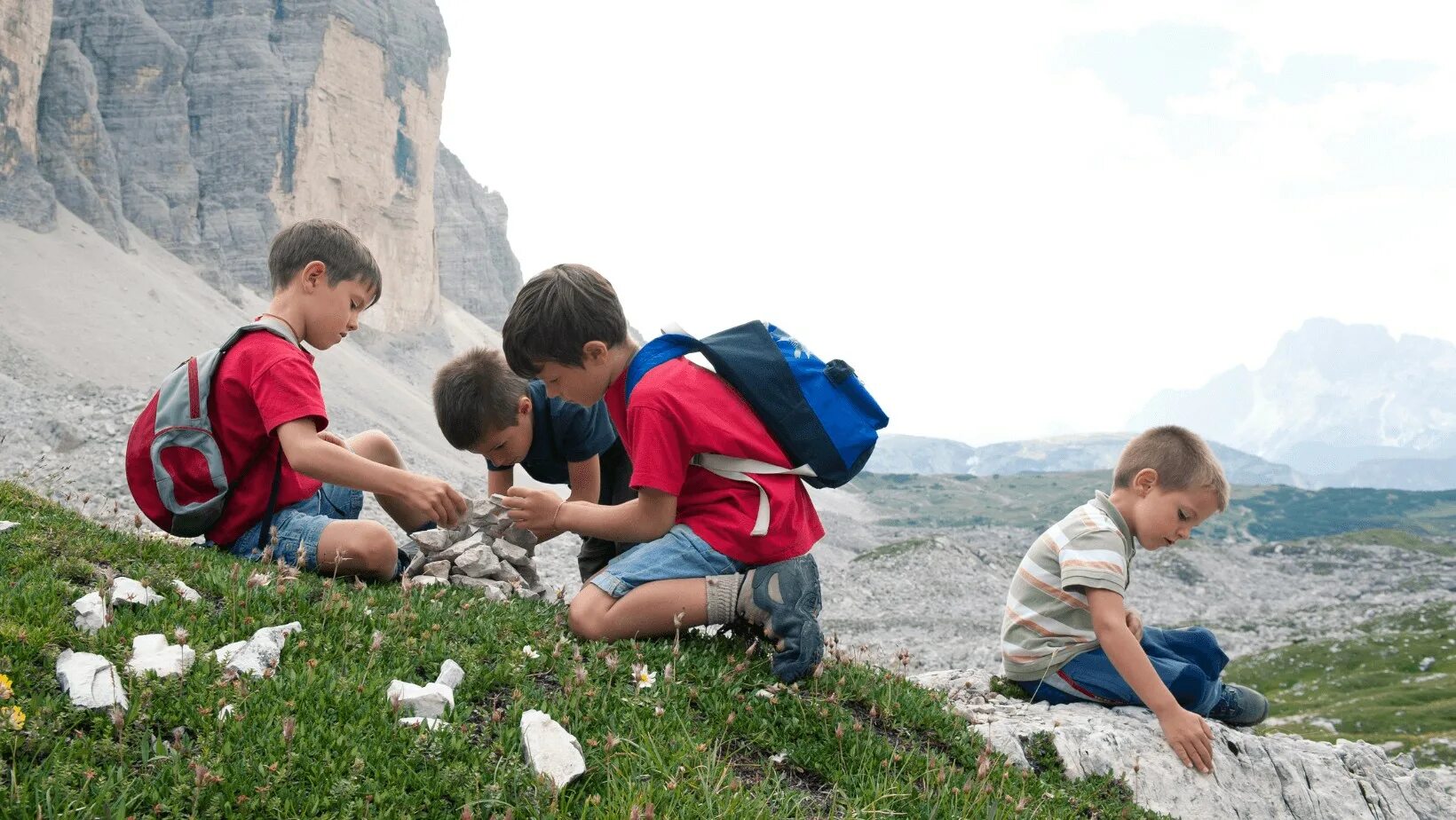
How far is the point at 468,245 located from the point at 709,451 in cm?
14374

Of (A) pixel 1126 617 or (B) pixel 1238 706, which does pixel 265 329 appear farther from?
(B) pixel 1238 706

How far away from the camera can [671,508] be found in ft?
20.0

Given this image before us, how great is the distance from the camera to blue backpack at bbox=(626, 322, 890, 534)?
6.18 metres

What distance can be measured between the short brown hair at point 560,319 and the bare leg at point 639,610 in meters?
1.76

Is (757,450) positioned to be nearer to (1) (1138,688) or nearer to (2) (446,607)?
(2) (446,607)

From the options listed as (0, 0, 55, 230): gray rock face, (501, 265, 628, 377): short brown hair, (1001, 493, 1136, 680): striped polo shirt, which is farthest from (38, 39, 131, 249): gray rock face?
(1001, 493, 1136, 680): striped polo shirt

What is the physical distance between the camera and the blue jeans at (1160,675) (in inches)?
309

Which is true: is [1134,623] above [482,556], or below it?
above

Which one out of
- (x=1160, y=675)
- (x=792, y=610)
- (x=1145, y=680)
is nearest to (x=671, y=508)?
(x=792, y=610)

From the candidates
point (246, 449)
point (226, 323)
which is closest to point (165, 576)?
point (246, 449)

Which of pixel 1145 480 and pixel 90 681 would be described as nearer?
pixel 90 681

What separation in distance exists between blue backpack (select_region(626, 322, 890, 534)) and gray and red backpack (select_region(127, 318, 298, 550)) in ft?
11.3

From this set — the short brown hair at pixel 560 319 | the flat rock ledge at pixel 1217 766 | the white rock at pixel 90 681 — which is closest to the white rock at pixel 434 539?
the short brown hair at pixel 560 319

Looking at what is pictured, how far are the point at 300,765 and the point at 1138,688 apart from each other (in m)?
6.28
